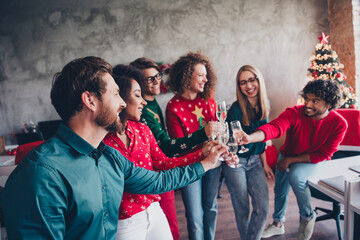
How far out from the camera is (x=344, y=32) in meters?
4.24

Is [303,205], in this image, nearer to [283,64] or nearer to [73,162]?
[73,162]

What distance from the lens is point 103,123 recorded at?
3.44 feet

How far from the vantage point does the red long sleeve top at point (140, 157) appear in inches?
51.4

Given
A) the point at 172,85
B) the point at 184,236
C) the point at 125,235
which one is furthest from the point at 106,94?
the point at 184,236

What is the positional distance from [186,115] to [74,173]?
4.11ft

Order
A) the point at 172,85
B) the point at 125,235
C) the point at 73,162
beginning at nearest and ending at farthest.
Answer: the point at 73,162
the point at 125,235
the point at 172,85

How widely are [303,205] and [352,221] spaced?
706 millimetres

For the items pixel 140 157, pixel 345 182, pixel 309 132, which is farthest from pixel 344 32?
pixel 140 157

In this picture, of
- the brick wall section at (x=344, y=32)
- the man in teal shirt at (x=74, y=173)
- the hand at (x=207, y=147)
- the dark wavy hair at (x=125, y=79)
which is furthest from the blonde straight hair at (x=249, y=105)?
the brick wall section at (x=344, y=32)

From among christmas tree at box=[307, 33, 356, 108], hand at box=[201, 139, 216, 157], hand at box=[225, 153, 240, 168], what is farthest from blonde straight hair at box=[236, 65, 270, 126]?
christmas tree at box=[307, 33, 356, 108]

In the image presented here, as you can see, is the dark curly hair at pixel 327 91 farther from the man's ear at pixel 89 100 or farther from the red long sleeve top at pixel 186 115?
the man's ear at pixel 89 100

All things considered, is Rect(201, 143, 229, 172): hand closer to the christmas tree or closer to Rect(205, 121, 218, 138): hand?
Rect(205, 121, 218, 138): hand

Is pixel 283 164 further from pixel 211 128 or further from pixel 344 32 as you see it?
pixel 344 32

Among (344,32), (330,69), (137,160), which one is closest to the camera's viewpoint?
(137,160)
